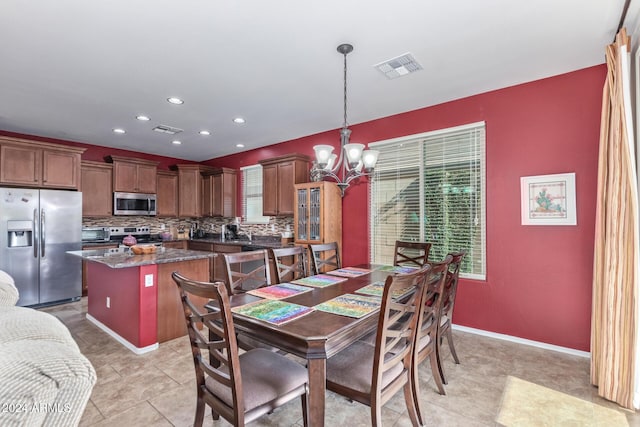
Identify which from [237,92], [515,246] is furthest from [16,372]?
[515,246]

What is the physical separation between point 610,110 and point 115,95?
180 inches

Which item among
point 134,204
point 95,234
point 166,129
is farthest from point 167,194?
point 166,129

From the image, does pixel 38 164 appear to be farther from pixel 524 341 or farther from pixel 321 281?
pixel 524 341

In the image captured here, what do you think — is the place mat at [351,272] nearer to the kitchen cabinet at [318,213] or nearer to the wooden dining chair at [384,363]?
the wooden dining chair at [384,363]

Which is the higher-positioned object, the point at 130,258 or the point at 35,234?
the point at 35,234

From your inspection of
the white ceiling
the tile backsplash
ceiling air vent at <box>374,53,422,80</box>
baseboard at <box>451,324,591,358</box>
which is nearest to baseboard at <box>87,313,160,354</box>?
the tile backsplash

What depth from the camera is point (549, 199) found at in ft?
9.95

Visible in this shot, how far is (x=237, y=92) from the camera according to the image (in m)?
3.38

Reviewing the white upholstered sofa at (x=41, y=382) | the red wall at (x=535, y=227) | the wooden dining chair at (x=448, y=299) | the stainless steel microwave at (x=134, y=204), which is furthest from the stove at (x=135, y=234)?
the white upholstered sofa at (x=41, y=382)

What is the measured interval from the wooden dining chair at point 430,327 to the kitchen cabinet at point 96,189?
564 centimetres

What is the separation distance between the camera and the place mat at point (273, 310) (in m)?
1.67

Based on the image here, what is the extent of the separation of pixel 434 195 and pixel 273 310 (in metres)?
2.70

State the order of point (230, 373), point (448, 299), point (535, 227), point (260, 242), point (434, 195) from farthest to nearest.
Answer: point (260, 242), point (434, 195), point (535, 227), point (448, 299), point (230, 373)

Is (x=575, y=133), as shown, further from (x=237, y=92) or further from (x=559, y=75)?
(x=237, y=92)
